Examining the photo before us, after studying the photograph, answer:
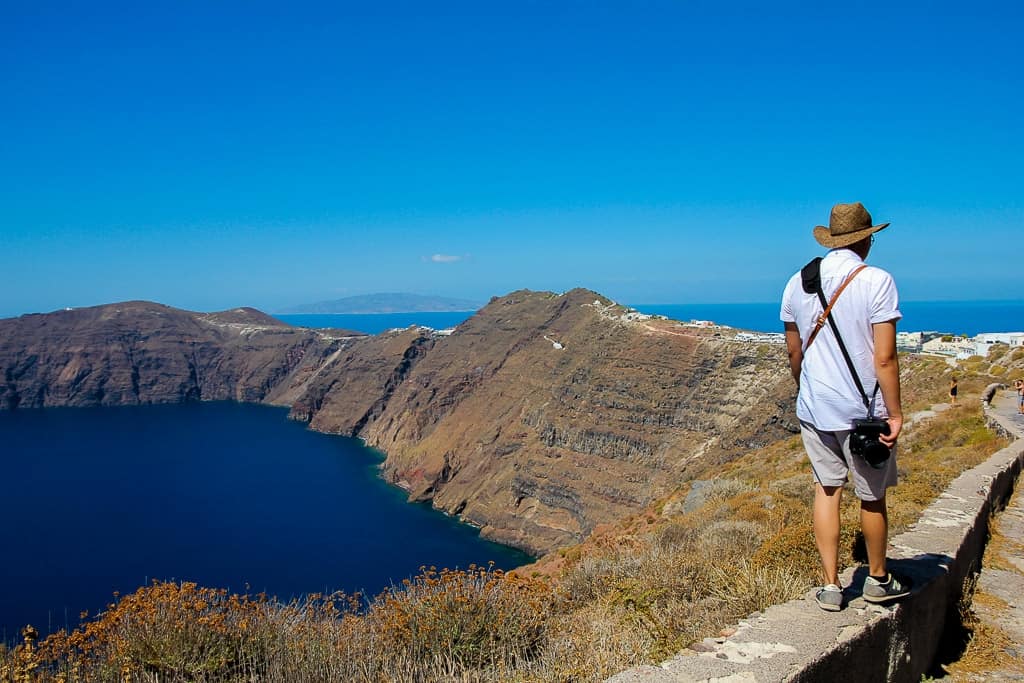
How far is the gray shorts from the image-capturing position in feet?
13.1

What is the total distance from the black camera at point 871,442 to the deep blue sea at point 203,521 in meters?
28.1

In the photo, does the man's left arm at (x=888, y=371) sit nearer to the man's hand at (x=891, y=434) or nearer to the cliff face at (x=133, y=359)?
the man's hand at (x=891, y=434)

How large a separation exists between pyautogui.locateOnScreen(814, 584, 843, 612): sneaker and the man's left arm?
3.13ft

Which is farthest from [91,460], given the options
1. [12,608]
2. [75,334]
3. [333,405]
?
[75,334]

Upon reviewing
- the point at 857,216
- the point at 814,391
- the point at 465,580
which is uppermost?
the point at 857,216

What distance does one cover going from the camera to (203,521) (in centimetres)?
7488

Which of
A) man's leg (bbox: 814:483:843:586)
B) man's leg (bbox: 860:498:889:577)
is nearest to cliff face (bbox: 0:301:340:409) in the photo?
man's leg (bbox: 814:483:843:586)

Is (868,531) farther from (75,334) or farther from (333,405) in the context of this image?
(75,334)

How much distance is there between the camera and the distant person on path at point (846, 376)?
3.87 meters

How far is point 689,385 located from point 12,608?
190 ft

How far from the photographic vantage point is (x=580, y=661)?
452 centimetres

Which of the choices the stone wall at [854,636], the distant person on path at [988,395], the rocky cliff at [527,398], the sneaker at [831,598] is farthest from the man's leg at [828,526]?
the rocky cliff at [527,398]

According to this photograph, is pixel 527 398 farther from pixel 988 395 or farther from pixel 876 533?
pixel 876 533

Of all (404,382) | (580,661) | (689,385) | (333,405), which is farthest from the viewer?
(333,405)
